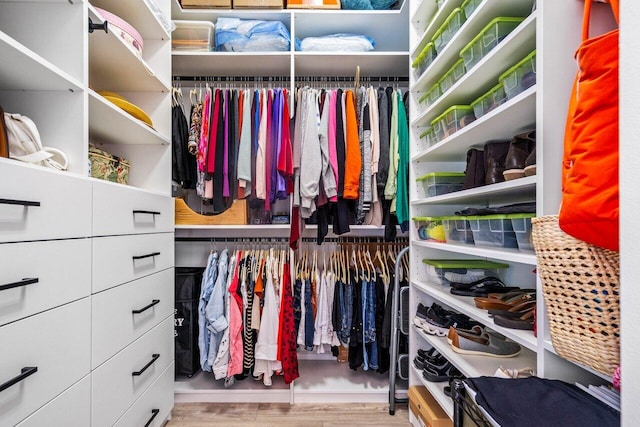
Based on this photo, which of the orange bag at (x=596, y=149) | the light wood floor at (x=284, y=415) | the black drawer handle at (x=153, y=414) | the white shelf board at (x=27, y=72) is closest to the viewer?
the orange bag at (x=596, y=149)

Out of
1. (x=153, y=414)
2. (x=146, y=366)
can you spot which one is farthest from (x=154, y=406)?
(x=146, y=366)

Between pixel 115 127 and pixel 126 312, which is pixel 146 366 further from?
pixel 115 127

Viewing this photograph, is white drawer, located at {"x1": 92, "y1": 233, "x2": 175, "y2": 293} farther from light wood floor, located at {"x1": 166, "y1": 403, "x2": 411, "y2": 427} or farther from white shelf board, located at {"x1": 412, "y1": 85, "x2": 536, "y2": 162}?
white shelf board, located at {"x1": 412, "y1": 85, "x2": 536, "y2": 162}

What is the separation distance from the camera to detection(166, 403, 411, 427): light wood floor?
5.54ft

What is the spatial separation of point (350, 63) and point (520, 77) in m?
1.21

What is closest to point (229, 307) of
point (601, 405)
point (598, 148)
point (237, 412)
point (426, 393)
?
point (237, 412)

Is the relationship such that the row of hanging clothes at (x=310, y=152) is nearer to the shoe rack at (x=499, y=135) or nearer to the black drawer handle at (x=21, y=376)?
the shoe rack at (x=499, y=135)

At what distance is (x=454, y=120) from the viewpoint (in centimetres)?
130

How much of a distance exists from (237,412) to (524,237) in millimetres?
1725

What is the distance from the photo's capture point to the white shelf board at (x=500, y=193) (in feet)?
2.83

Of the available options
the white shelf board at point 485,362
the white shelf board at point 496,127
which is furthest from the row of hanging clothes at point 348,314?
the white shelf board at point 496,127

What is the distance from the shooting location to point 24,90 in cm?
108

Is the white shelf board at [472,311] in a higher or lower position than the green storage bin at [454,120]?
lower

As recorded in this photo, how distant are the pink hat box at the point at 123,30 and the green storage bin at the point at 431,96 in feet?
4.60
